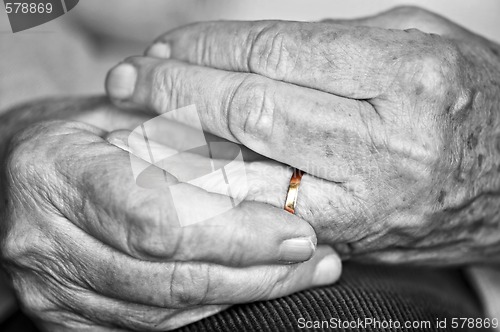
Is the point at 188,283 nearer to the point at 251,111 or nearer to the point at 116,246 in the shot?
the point at 116,246

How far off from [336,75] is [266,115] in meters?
Answer: 0.10

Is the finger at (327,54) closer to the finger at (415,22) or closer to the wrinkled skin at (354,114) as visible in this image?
the wrinkled skin at (354,114)

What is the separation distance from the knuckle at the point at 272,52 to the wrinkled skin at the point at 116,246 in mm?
177

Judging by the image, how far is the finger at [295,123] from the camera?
64 cm

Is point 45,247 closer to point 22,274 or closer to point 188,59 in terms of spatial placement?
point 22,274

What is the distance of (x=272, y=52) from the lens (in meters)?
0.69

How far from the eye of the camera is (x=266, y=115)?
65 cm

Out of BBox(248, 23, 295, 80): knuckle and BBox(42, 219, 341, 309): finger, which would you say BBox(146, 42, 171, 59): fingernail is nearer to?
BBox(248, 23, 295, 80): knuckle

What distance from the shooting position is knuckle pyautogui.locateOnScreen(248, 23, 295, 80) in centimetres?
68

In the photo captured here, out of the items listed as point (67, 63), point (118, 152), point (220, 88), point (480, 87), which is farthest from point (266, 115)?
point (67, 63)

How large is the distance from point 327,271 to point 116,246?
282mm

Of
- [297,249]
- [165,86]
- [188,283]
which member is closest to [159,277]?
[188,283]

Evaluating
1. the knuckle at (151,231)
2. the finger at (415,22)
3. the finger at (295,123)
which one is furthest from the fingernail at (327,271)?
the finger at (415,22)

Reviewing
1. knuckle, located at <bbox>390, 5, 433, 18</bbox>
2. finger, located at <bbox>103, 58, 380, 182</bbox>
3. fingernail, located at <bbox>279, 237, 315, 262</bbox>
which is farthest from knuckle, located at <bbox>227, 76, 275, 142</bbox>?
knuckle, located at <bbox>390, 5, 433, 18</bbox>
